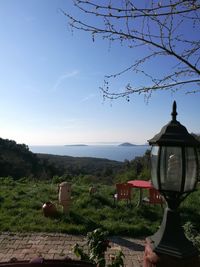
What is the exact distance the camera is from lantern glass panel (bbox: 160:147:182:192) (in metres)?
2.82

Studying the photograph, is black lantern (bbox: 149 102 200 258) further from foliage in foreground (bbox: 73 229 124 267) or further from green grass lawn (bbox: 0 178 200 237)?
green grass lawn (bbox: 0 178 200 237)

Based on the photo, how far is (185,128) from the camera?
2.96 meters

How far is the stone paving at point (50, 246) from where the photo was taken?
6.17m

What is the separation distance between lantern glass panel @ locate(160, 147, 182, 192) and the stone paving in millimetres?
3373

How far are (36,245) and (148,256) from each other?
4449 mm

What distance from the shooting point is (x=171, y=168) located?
2838mm

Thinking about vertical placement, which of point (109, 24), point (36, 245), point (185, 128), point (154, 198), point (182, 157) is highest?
point (109, 24)

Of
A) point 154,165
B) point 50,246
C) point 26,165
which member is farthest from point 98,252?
point 26,165

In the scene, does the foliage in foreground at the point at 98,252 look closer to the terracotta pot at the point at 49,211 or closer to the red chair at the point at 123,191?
the terracotta pot at the point at 49,211

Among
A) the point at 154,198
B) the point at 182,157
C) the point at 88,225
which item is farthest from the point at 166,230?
the point at 154,198

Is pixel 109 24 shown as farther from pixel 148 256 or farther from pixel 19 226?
pixel 19 226

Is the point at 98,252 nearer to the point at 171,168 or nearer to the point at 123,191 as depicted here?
the point at 171,168

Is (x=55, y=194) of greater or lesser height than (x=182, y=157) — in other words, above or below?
below

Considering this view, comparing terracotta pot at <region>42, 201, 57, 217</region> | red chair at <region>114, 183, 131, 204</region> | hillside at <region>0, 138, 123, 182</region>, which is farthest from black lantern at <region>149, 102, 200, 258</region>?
hillside at <region>0, 138, 123, 182</region>
